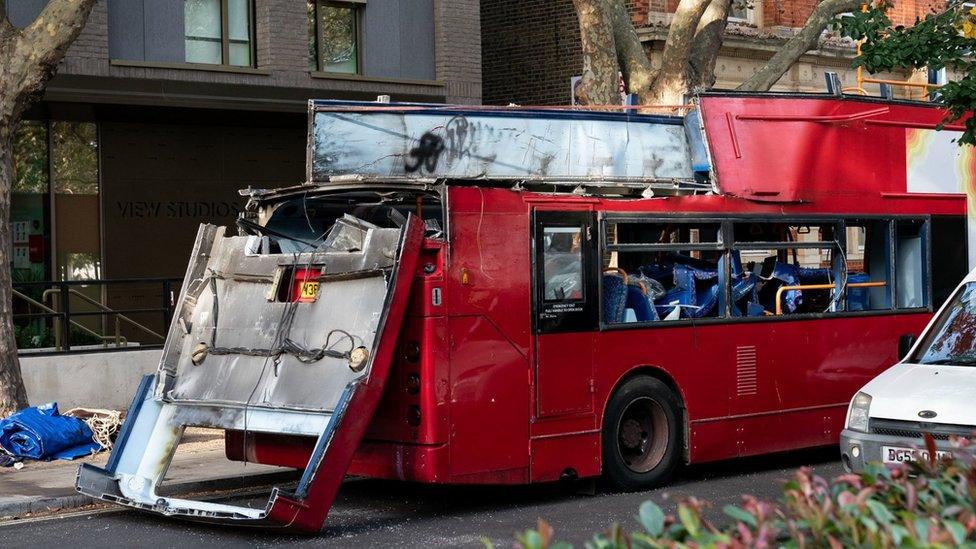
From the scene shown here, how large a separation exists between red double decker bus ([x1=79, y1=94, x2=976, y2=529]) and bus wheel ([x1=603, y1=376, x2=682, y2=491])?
0.02 meters

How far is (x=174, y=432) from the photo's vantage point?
10109mm

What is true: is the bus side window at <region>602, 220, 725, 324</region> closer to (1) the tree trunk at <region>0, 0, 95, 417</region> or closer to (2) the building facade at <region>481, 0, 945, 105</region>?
(1) the tree trunk at <region>0, 0, 95, 417</region>

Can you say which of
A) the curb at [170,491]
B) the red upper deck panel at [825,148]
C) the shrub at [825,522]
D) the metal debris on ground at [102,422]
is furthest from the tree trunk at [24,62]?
the shrub at [825,522]

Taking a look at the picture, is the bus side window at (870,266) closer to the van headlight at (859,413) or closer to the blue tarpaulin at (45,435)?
the van headlight at (859,413)

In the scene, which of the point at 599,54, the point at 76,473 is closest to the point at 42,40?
the point at 76,473

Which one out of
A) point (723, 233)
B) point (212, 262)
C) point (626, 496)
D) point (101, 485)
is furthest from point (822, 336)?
point (101, 485)

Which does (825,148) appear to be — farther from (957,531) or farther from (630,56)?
(957,531)

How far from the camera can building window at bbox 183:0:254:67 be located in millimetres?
19031

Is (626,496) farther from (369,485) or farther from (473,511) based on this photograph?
(369,485)

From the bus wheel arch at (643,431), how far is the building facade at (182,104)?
29.8 ft

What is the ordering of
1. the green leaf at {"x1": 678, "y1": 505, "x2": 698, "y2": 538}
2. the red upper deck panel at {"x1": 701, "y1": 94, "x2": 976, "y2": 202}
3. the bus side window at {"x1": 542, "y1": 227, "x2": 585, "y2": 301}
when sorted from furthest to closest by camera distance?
the red upper deck panel at {"x1": 701, "y1": 94, "x2": 976, "y2": 202} < the bus side window at {"x1": 542, "y1": 227, "x2": 585, "y2": 301} < the green leaf at {"x1": 678, "y1": 505, "x2": 698, "y2": 538}

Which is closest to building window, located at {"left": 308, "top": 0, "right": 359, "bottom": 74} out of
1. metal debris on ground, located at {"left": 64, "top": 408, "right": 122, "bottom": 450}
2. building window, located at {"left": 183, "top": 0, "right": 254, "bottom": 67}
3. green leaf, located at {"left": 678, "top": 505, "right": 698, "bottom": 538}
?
building window, located at {"left": 183, "top": 0, "right": 254, "bottom": 67}

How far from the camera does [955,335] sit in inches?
399

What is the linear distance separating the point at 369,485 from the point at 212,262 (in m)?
2.51
